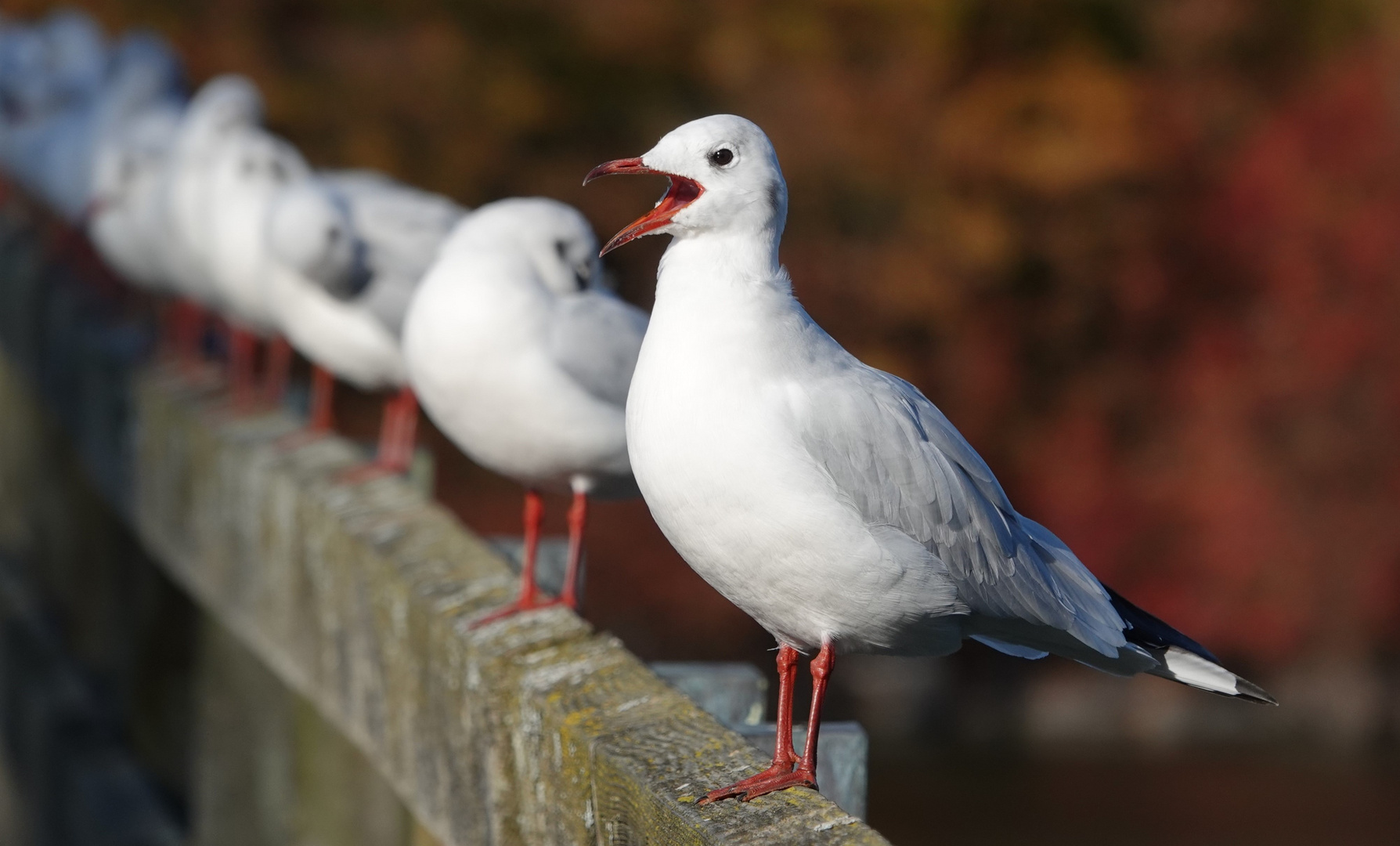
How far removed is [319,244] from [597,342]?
→ 1.78 m

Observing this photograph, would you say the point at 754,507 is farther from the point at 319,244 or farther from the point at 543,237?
the point at 319,244

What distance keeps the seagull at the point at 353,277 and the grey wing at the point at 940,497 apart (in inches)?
105

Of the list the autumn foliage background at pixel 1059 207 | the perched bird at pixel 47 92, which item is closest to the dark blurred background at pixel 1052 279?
the autumn foliage background at pixel 1059 207

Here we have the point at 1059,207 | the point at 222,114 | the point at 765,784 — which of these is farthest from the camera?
the point at 1059,207

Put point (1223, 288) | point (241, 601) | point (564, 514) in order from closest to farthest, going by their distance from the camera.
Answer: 1. point (241, 601)
2. point (564, 514)
3. point (1223, 288)

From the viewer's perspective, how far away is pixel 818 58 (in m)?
15.0

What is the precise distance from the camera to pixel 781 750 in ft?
7.91

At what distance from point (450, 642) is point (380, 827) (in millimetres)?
790

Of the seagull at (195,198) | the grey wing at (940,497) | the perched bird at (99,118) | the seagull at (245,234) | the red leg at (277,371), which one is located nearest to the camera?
the grey wing at (940,497)

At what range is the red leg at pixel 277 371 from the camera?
5.72 meters

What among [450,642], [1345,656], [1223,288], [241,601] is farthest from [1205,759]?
[450,642]

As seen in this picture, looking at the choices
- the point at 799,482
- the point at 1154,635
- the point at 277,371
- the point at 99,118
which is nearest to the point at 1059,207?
the point at 99,118

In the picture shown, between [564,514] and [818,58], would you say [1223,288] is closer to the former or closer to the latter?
[818,58]

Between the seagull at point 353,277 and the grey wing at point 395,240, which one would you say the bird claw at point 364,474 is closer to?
the seagull at point 353,277
